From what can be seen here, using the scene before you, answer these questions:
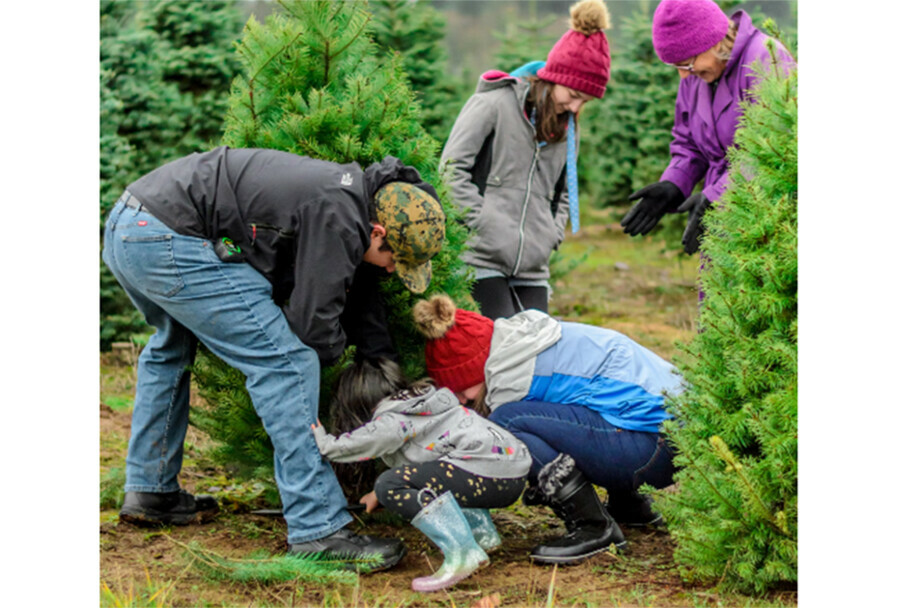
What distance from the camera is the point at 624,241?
13.5 meters

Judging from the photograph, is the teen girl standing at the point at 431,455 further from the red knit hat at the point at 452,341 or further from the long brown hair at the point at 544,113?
the long brown hair at the point at 544,113

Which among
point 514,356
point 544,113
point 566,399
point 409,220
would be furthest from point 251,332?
point 544,113

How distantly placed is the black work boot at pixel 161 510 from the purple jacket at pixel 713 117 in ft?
8.90

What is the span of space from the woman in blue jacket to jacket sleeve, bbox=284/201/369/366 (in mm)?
481

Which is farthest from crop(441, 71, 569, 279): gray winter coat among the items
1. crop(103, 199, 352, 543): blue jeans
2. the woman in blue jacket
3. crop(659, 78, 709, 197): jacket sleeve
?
crop(103, 199, 352, 543): blue jeans

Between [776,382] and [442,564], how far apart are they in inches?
55.1

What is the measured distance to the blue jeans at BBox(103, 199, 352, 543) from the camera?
3.28 m

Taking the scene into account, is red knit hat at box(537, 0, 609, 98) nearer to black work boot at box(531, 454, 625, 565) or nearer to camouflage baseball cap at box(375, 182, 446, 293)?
camouflage baseball cap at box(375, 182, 446, 293)

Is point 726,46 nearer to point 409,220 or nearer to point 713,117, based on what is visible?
point 713,117

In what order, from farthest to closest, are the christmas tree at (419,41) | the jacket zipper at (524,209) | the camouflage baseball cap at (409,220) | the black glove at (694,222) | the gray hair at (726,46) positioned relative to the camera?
the christmas tree at (419,41) < the jacket zipper at (524,209) < the black glove at (694,222) < the gray hair at (726,46) < the camouflage baseball cap at (409,220)

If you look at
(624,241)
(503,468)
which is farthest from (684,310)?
(503,468)

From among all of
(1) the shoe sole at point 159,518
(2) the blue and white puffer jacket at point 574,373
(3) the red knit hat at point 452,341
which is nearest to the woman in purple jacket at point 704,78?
(2) the blue and white puffer jacket at point 574,373

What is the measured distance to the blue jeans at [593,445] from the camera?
3.57 meters

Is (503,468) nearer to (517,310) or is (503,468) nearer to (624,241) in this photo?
(517,310)
